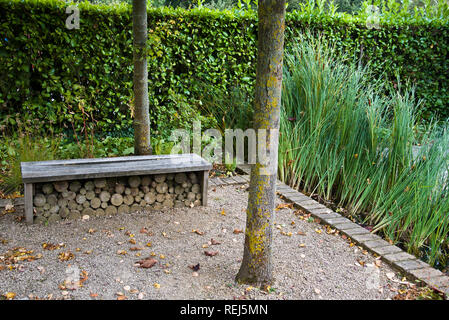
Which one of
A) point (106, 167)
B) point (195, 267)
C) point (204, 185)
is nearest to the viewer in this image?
point (195, 267)

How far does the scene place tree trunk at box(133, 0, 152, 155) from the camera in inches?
132

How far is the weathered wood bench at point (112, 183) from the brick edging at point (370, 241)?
24.6 inches

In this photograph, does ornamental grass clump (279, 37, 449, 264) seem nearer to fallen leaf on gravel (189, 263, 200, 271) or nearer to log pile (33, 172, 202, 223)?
log pile (33, 172, 202, 223)

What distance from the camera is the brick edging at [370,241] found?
2.34 m

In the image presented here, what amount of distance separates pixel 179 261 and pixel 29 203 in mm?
1211

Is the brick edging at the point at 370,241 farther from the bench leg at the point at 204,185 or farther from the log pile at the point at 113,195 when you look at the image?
the log pile at the point at 113,195

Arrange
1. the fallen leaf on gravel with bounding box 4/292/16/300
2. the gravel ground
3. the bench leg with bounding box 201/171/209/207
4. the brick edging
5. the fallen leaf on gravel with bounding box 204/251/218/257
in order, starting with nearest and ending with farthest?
the fallen leaf on gravel with bounding box 4/292/16/300 < the gravel ground < the brick edging < the fallen leaf on gravel with bounding box 204/251/218/257 < the bench leg with bounding box 201/171/209/207

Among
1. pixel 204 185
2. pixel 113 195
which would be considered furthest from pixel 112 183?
pixel 204 185

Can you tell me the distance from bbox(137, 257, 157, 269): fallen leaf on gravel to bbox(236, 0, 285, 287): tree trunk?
0.54 metres

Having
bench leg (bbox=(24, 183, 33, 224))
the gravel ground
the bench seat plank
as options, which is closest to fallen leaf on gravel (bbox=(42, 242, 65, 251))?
the gravel ground

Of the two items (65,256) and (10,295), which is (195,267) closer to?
(65,256)

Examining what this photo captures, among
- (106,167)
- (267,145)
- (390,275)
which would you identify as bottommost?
(390,275)

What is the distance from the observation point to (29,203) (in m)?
2.78
